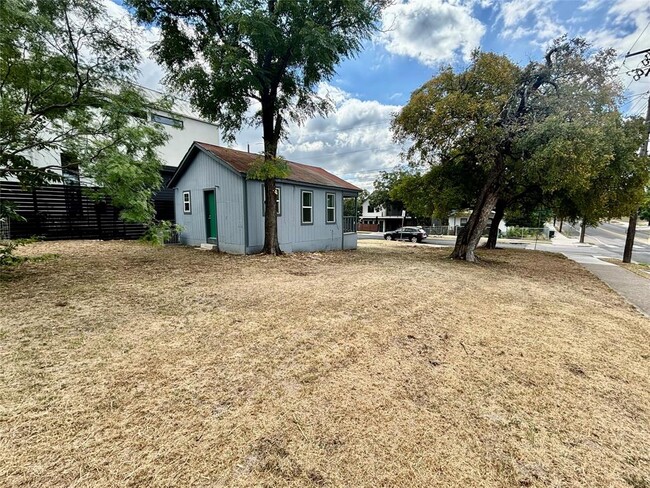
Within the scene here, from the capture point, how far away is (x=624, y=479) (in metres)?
1.75

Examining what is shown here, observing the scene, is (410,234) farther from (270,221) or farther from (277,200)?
(270,221)

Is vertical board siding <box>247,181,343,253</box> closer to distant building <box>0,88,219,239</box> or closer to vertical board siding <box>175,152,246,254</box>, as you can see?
vertical board siding <box>175,152,246,254</box>

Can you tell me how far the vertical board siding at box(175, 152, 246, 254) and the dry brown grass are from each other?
5.27m

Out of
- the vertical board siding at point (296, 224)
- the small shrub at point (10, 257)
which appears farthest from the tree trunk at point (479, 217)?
the small shrub at point (10, 257)

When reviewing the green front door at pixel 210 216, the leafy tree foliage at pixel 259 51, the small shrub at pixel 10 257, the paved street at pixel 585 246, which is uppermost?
the leafy tree foliage at pixel 259 51

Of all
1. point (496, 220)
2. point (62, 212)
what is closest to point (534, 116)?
point (496, 220)

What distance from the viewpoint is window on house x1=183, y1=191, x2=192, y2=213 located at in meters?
12.1

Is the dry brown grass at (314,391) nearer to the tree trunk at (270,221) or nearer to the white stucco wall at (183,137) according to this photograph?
the tree trunk at (270,221)

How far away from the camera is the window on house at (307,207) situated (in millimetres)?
11906

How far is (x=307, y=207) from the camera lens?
1207 cm

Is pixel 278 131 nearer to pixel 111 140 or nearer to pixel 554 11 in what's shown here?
pixel 111 140

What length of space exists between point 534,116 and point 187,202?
12681 millimetres

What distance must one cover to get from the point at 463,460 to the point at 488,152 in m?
9.25

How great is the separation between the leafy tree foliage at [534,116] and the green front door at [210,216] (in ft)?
24.6
